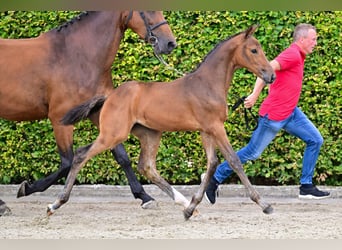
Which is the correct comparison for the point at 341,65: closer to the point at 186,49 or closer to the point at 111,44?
the point at 186,49

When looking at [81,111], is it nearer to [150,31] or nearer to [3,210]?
[150,31]

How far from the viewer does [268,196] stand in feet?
23.2

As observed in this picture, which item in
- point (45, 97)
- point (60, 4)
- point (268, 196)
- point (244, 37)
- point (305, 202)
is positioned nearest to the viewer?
point (60, 4)

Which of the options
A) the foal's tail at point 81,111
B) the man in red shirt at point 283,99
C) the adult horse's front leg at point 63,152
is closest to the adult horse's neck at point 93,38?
the foal's tail at point 81,111

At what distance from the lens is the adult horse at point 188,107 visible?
16.5 ft

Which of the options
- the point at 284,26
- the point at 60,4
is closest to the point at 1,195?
the point at 284,26

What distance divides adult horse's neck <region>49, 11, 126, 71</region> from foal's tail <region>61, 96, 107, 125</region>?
0.49m

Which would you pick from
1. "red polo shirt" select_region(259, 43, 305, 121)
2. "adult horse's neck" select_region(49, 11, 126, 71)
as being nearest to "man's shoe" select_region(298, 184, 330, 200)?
"red polo shirt" select_region(259, 43, 305, 121)

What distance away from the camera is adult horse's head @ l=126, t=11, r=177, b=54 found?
525cm

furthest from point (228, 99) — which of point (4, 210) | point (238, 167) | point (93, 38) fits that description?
point (4, 210)

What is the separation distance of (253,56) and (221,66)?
0.26 m

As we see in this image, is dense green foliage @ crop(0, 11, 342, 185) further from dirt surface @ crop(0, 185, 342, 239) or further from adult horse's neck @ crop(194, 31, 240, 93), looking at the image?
adult horse's neck @ crop(194, 31, 240, 93)

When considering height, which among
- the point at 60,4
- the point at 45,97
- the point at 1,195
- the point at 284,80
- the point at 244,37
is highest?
the point at 60,4

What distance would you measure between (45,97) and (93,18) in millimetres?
808
